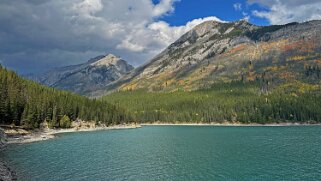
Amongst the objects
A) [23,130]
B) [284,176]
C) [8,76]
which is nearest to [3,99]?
[23,130]

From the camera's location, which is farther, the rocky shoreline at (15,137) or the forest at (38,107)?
the forest at (38,107)

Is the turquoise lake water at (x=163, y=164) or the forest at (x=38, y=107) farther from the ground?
the forest at (x=38, y=107)

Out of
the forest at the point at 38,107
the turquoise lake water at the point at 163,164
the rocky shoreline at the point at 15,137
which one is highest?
the forest at the point at 38,107

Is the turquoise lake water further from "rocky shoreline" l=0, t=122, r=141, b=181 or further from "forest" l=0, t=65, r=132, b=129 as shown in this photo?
"forest" l=0, t=65, r=132, b=129

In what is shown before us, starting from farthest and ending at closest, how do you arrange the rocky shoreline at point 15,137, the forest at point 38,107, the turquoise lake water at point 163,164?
the forest at point 38,107
the turquoise lake water at point 163,164
the rocky shoreline at point 15,137

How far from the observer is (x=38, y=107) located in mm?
138125

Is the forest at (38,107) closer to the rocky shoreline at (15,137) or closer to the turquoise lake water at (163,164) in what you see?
the rocky shoreline at (15,137)

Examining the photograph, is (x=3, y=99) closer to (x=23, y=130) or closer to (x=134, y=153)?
(x=23, y=130)

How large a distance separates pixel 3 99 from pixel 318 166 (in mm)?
107999

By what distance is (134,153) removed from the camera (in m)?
84.2

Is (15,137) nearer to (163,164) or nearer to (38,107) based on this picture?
(38,107)

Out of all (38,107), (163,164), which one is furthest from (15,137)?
(163,164)

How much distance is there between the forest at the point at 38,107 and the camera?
11856cm

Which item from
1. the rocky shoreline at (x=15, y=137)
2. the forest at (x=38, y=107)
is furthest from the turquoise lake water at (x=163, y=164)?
the forest at (x=38, y=107)
